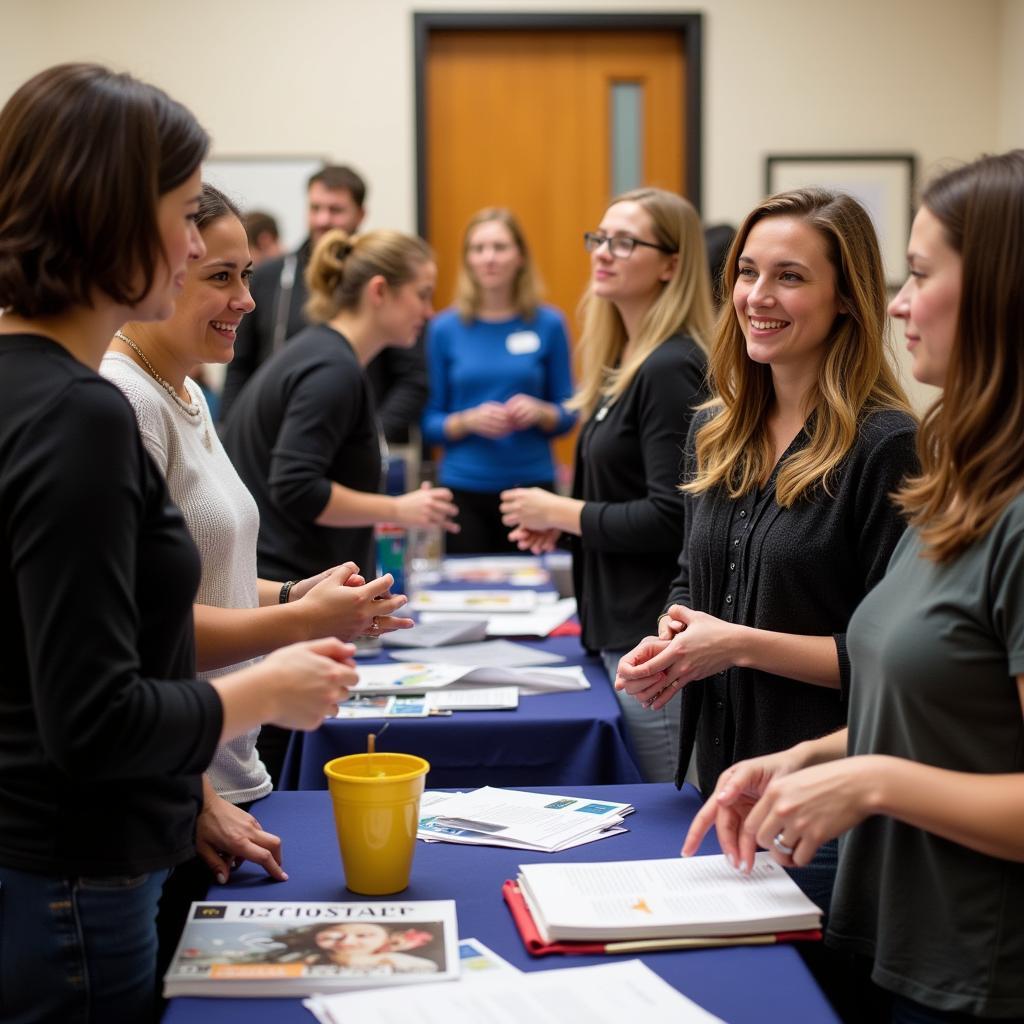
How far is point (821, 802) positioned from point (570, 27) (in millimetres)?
4676

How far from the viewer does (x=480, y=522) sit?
4242mm

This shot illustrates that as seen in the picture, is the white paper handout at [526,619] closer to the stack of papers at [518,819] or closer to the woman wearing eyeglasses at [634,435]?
the woman wearing eyeglasses at [634,435]

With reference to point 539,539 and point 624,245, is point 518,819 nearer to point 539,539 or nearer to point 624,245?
point 539,539

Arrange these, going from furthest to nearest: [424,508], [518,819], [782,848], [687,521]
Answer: [424,508] → [687,521] → [518,819] → [782,848]

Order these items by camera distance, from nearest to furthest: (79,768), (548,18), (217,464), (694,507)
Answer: (79,768)
(217,464)
(694,507)
(548,18)

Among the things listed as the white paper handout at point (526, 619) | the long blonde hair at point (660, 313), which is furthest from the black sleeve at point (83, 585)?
the white paper handout at point (526, 619)

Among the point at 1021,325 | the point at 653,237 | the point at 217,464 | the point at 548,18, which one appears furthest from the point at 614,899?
the point at 548,18

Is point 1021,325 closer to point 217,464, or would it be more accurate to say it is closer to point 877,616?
point 877,616

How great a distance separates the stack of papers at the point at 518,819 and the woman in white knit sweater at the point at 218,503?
0.75ft

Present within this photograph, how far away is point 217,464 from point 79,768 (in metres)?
0.73

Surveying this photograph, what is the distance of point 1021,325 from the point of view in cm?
120

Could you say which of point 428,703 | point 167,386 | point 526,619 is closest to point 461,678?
point 428,703

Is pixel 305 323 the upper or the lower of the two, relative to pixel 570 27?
lower

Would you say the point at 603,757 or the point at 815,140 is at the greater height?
the point at 815,140
